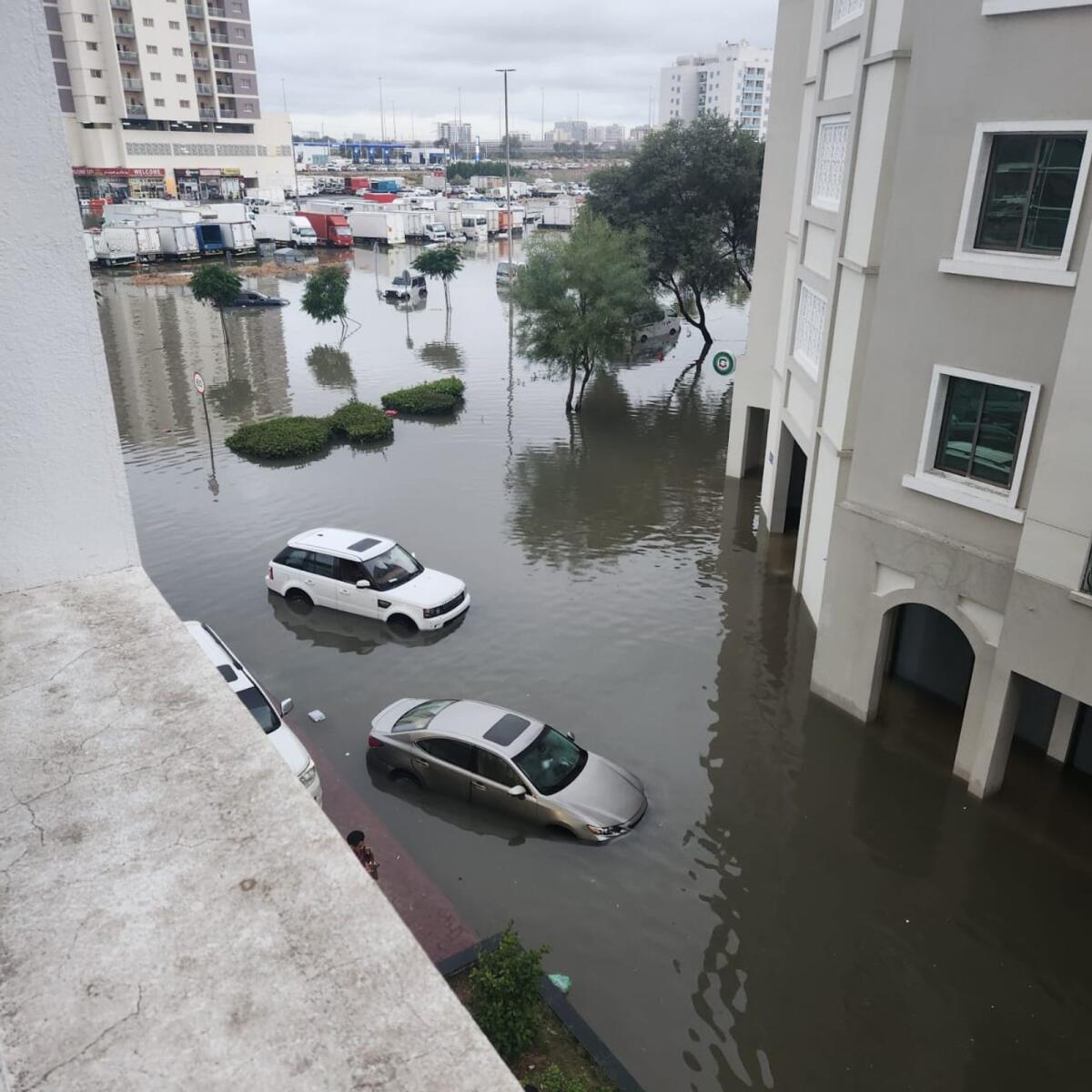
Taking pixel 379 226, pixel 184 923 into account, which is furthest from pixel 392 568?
pixel 379 226

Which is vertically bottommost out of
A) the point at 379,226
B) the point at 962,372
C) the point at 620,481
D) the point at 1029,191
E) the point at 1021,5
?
the point at 620,481

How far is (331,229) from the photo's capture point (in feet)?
262

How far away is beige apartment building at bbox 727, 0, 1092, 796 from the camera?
9820 mm

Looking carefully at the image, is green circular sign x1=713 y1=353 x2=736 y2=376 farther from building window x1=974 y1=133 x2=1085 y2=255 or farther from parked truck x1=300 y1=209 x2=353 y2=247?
parked truck x1=300 y1=209 x2=353 y2=247

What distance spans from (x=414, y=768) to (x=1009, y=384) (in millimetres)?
9034

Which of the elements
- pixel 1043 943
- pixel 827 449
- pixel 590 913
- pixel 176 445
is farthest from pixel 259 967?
pixel 176 445

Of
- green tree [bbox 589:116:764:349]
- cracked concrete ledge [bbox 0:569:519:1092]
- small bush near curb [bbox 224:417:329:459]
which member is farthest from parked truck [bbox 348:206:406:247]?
cracked concrete ledge [bbox 0:569:519:1092]

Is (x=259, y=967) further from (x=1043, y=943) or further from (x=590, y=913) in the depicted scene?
(x=1043, y=943)

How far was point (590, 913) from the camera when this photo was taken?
10023 mm

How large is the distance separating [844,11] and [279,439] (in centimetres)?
1840

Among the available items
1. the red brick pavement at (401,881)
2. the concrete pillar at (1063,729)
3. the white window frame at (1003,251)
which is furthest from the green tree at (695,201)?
the red brick pavement at (401,881)

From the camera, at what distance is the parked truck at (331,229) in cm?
7969

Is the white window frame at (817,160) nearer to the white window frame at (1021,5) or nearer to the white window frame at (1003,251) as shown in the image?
the white window frame at (1003,251)

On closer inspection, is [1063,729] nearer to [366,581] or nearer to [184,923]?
[366,581]
